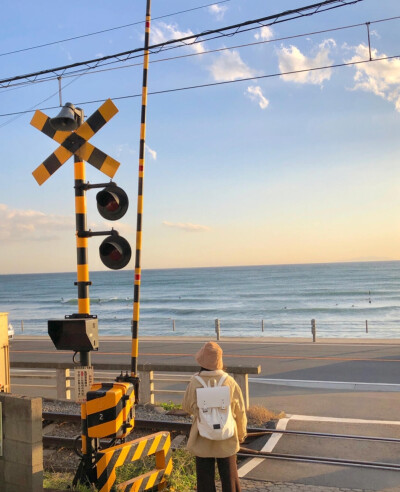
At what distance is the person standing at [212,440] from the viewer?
445cm

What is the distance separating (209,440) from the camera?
4.46 meters

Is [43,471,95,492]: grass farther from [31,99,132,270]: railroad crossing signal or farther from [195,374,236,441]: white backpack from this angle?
[31,99,132,270]: railroad crossing signal

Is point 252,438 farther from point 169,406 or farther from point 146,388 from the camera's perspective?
point 146,388

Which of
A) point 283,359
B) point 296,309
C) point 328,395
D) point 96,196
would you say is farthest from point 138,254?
point 296,309

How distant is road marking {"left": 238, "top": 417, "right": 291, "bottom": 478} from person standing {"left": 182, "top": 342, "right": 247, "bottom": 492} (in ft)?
6.15

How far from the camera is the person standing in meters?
4.45

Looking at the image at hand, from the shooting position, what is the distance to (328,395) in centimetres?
1114

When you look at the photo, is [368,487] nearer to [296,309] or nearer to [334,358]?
[334,358]

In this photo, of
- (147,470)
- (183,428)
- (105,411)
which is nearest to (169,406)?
(183,428)

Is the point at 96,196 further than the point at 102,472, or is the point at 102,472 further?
the point at 96,196

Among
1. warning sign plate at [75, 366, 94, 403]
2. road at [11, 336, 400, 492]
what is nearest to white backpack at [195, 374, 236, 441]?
warning sign plate at [75, 366, 94, 403]

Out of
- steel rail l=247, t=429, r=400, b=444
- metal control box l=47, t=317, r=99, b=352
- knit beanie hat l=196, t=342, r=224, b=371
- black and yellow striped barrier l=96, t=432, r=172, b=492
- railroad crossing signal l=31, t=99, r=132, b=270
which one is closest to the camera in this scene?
knit beanie hat l=196, t=342, r=224, b=371

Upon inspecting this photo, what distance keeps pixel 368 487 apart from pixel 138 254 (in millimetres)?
3886

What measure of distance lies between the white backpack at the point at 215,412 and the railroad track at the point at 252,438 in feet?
7.43
